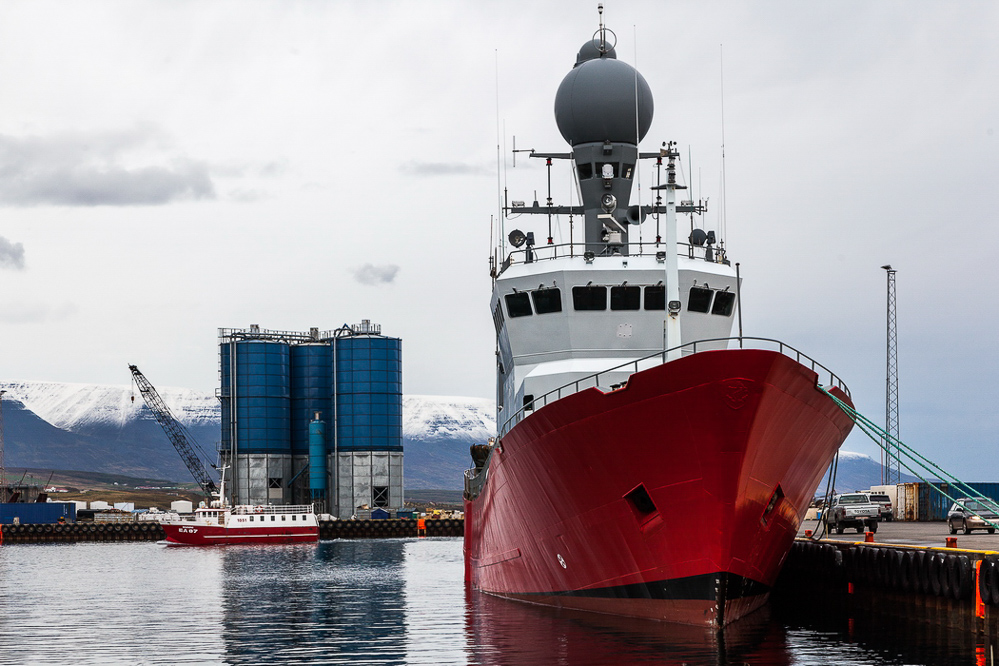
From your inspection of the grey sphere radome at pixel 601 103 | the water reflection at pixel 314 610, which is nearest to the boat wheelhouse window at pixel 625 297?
the grey sphere radome at pixel 601 103

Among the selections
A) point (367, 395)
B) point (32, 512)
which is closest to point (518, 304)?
point (367, 395)

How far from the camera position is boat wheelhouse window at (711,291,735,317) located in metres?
33.1

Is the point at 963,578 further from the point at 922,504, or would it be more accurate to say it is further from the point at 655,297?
the point at 922,504

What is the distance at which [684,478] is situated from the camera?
23.6m

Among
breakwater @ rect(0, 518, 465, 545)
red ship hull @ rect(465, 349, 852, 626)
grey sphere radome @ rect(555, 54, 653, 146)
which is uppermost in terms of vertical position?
grey sphere radome @ rect(555, 54, 653, 146)

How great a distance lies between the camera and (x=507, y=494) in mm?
30750

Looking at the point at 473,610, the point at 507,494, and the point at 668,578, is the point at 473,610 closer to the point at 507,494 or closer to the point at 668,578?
the point at 507,494

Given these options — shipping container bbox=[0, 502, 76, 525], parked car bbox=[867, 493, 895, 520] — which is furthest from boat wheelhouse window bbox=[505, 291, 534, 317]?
shipping container bbox=[0, 502, 76, 525]

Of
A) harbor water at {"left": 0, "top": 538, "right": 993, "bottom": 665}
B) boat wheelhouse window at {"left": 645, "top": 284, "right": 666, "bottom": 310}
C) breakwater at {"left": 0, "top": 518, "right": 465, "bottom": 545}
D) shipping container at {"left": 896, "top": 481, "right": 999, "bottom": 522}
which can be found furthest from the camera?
breakwater at {"left": 0, "top": 518, "right": 465, "bottom": 545}

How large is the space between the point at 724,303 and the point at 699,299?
116cm

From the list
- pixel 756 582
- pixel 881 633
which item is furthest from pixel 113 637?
pixel 881 633

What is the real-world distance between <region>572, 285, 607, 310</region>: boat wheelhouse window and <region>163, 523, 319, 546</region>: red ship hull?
256ft

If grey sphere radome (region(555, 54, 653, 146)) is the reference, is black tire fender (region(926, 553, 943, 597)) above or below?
below

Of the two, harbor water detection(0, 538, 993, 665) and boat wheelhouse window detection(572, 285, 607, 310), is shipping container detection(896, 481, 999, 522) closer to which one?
harbor water detection(0, 538, 993, 665)
